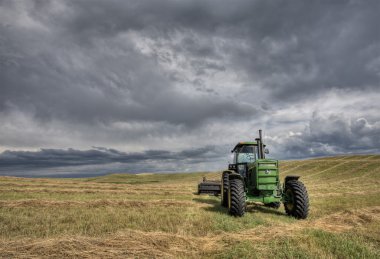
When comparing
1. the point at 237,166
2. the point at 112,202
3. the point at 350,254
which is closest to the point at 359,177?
the point at 237,166

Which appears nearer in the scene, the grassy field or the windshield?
the grassy field

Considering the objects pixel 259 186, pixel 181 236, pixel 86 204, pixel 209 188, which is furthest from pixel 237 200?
pixel 209 188

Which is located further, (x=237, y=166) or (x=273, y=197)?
(x=237, y=166)

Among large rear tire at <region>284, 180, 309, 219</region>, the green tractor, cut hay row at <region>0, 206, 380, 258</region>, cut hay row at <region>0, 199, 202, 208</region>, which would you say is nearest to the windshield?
the green tractor

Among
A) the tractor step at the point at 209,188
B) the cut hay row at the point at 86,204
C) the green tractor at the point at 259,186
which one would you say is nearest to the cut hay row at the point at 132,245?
the green tractor at the point at 259,186

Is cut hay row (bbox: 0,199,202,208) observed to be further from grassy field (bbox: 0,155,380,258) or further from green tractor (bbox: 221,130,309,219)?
green tractor (bbox: 221,130,309,219)

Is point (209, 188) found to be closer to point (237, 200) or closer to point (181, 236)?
point (237, 200)

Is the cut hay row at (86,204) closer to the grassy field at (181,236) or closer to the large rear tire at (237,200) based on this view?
the grassy field at (181,236)

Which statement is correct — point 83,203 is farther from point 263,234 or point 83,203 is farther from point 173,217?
point 263,234

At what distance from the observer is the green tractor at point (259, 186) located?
10.3 metres

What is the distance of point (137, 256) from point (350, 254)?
382cm

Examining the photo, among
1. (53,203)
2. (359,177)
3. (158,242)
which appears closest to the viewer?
(158,242)

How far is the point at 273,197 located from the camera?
438 inches

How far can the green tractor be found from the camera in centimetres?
1026
